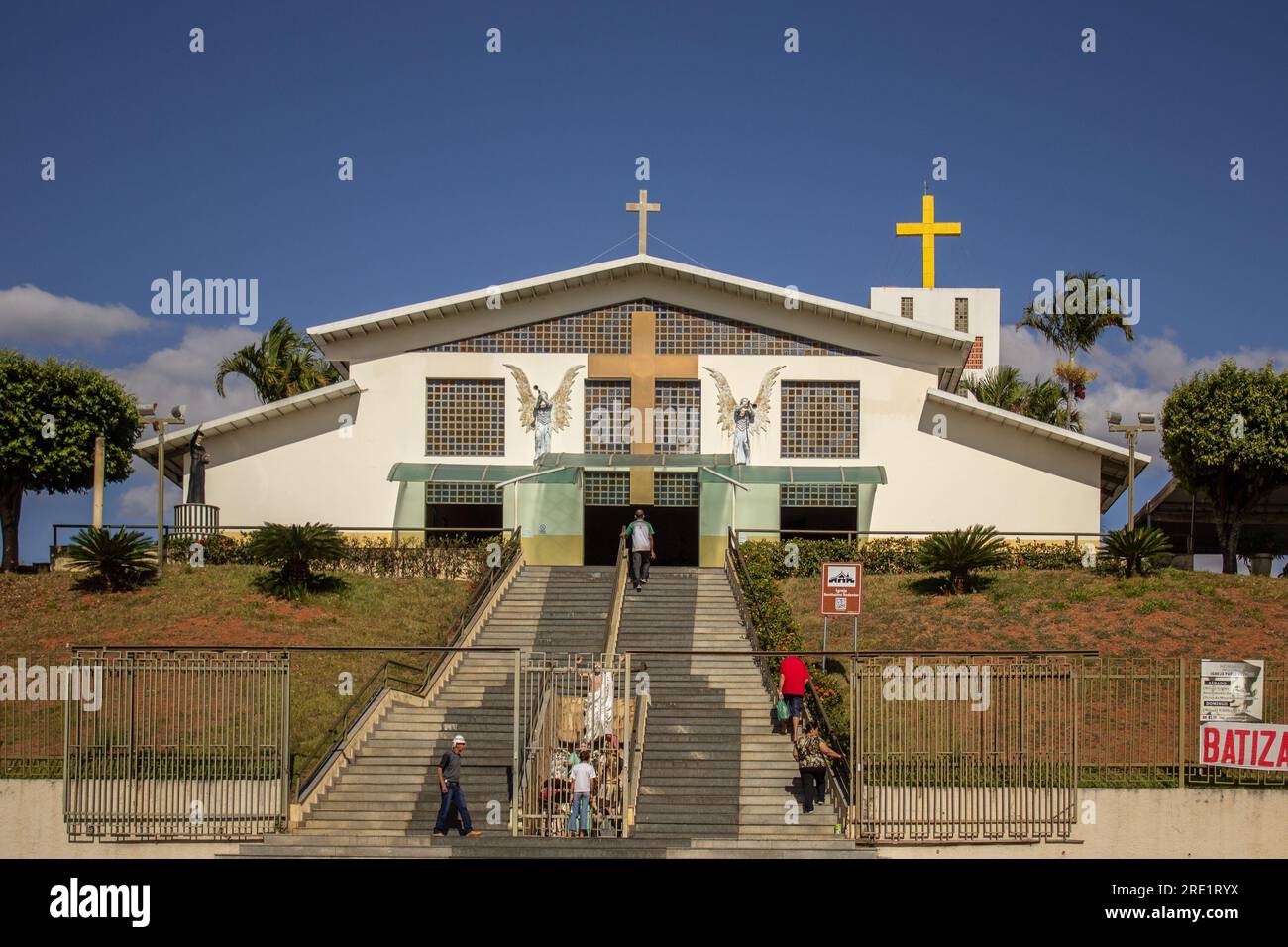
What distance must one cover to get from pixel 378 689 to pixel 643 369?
15056mm

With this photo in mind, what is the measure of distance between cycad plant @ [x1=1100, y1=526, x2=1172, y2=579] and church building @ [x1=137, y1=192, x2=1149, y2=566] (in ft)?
14.5

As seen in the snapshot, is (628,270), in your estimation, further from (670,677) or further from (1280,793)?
(1280,793)

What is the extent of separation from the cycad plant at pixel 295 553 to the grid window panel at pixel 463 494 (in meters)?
5.37

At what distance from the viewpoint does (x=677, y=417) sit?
3650 cm

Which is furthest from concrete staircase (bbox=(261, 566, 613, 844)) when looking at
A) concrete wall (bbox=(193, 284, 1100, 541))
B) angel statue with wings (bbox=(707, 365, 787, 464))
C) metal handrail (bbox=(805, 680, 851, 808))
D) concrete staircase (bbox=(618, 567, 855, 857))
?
concrete wall (bbox=(193, 284, 1100, 541))

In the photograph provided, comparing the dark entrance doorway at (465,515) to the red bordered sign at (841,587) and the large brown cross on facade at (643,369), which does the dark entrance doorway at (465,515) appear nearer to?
the large brown cross on facade at (643,369)

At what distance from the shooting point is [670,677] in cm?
2473

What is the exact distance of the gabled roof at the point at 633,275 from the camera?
3591 cm

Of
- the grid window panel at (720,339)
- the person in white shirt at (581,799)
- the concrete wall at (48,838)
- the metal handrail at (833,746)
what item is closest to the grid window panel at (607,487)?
the grid window panel at (720,339)

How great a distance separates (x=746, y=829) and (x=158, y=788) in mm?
8230

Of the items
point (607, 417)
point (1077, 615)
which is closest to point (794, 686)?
point (1077, 615)

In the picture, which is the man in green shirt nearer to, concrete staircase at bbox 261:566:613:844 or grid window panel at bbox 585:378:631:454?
concrete staircase at bbox 261:566:613:844

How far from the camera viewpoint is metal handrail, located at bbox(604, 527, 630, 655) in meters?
26.0

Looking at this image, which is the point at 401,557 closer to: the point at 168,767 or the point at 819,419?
the point at 819,419
